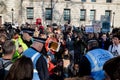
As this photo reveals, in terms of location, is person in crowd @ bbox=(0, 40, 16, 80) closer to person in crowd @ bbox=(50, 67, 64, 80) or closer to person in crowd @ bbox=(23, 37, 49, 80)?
person in crowd @ bbox=(23, 37, 49, 80)

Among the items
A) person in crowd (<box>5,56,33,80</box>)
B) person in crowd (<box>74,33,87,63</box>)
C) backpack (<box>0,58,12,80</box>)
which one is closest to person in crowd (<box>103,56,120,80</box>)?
person in crowd (<box>5,56,33,80</box>)

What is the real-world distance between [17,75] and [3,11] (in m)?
43.8

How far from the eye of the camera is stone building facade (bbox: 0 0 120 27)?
154 feet

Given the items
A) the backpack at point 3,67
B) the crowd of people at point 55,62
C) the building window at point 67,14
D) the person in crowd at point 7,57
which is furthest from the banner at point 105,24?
the building window at point 67,14

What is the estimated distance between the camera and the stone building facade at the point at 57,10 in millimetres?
46969

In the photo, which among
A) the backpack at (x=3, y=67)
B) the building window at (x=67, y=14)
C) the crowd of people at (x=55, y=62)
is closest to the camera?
the crowd of people at (x=55, y=62)

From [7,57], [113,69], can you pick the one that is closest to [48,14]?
[7,57]

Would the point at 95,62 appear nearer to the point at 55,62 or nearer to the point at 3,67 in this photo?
the point at 3,67

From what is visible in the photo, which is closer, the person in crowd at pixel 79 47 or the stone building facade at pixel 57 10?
the person in crowd at pixel 79 47

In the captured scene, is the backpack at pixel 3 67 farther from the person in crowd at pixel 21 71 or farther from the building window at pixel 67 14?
the building window at pixel 67 14

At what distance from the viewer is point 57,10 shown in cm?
4938

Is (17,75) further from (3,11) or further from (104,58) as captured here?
(3,11)

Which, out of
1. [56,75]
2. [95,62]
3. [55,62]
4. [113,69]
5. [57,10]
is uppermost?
[57,10]

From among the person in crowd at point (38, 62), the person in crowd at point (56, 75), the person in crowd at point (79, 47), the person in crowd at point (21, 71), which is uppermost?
the person in crowd at point (21, 71)
